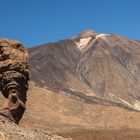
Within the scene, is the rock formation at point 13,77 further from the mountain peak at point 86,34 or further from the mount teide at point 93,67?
the mountain peak at point 86,34

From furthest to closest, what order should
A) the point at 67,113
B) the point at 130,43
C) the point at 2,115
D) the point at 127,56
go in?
the point at 130,43, the point at 127,56, the point at 67,113, the point at 2,115

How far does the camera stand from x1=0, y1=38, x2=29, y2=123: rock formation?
17.0m

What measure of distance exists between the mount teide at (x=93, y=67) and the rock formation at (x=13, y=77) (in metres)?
86.2

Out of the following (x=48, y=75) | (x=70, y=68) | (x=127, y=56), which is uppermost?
(x=127, y=56)

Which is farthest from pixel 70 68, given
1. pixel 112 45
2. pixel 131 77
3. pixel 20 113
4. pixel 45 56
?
pixel 20 113

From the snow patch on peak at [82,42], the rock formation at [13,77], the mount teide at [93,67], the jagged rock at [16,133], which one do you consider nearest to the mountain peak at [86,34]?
the mount teide at [93,67]

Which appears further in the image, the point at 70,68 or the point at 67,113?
the point at 70,68

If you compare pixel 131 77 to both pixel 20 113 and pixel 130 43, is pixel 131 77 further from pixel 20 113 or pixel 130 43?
pixel 20 113

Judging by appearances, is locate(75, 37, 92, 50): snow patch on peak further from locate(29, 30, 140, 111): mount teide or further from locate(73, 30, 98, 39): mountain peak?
locate(73, 30, 98, 39): mountain peak

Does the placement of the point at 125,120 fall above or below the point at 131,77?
below

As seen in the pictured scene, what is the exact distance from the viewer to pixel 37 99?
79375 mm

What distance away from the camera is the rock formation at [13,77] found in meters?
17.0

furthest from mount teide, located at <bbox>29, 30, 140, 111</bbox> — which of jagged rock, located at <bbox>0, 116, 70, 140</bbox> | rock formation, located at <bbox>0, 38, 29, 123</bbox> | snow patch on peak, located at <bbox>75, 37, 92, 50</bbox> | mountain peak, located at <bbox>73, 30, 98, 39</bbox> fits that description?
jagged rock, located at <bbox>0, 116, 70, 140</bbox>

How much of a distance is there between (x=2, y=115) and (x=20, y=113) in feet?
3.21
